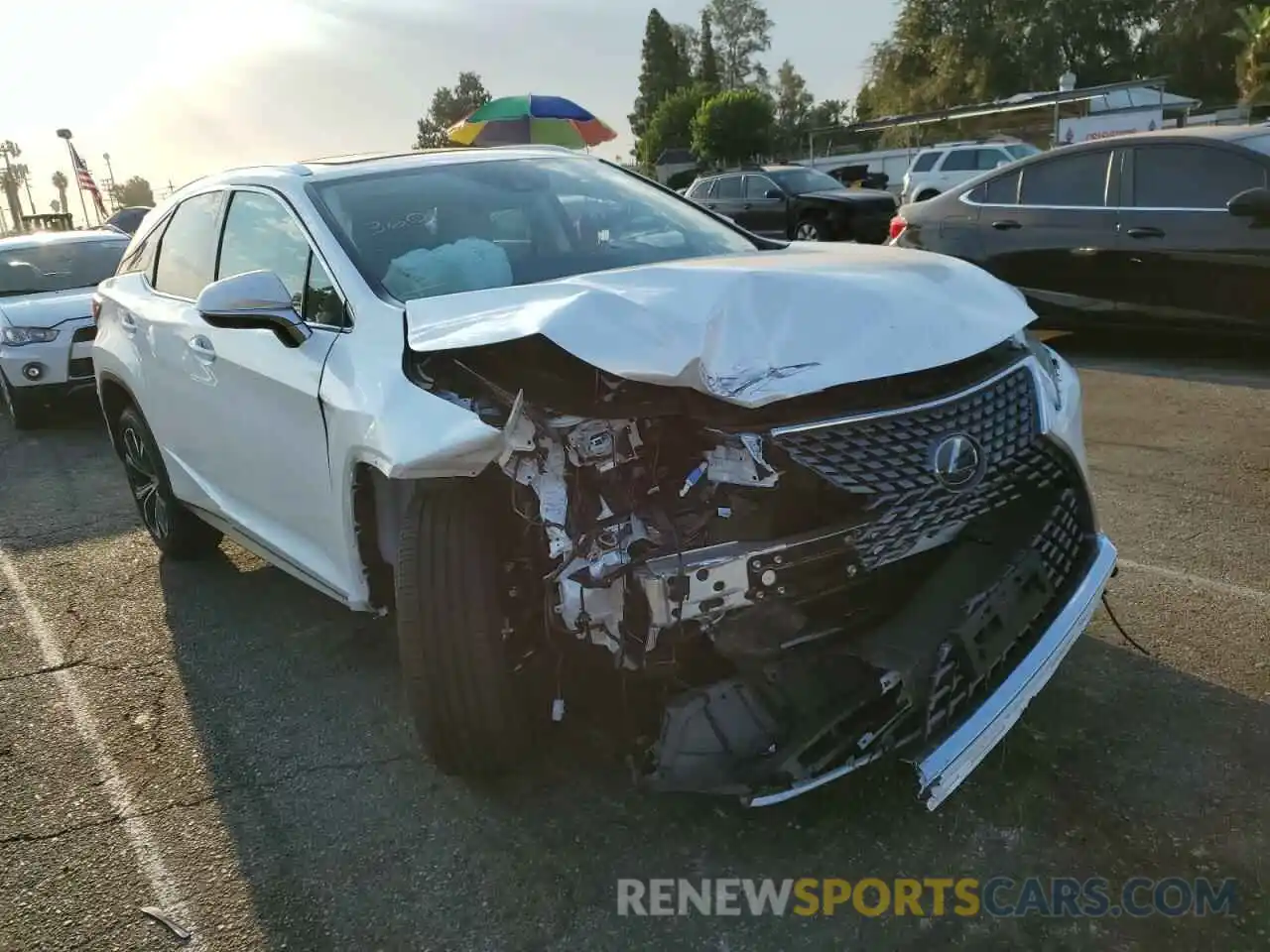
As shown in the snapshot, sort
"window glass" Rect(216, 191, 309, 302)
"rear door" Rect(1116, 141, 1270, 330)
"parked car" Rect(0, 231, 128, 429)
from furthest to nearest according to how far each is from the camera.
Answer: "parked car" Rect(0, 231, 128, 429)
"rear door" Rect(1116, 141, 1270, 330)
"window glass" Rect(216, 191, 309, 302)

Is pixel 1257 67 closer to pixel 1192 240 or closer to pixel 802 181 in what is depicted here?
pixel 802 181

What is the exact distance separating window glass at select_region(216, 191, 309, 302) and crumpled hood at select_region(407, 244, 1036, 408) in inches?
29.1

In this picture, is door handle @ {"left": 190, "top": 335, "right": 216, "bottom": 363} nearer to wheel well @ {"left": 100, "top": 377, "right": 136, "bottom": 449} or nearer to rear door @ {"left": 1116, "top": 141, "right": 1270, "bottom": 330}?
wheel well @ {"left": 100, "top": 377, "right": 136, "bottom": 449}

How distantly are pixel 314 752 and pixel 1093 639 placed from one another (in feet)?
8.29

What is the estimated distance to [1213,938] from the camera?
2.15m

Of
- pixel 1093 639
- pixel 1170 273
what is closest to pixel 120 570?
pixel 1093 639

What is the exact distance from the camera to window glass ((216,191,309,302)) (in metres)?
3.35

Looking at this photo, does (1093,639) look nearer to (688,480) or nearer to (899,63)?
(688,480)

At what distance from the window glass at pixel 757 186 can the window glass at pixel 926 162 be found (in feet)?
16.5

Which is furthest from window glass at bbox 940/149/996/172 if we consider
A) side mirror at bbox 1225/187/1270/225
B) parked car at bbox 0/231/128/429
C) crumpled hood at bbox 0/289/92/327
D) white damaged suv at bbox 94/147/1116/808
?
white damaged suv at bbox 94/147/1116/808

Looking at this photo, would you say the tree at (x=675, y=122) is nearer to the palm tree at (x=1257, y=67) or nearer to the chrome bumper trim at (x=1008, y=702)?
the palm tree at (x=1257, y=67)

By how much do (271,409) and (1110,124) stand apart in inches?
1136

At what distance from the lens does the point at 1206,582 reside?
3762 mm

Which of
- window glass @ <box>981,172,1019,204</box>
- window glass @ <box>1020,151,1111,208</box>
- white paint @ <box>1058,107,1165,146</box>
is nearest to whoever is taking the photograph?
window glass @ <box>1020,151,1111,208</box>
